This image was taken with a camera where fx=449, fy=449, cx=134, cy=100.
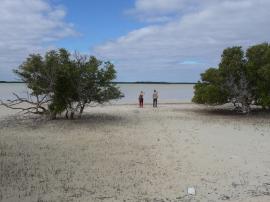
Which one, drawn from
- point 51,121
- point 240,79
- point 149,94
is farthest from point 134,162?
point 149,94

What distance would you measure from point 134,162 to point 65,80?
1254 centimetres

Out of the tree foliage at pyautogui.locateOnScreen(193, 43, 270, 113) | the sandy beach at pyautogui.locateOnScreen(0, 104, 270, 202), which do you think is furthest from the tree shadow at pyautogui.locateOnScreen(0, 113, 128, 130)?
the tree foliage at pyautogui.locateOnScreen(193, 43, 270, 113)

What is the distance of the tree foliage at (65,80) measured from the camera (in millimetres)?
23641

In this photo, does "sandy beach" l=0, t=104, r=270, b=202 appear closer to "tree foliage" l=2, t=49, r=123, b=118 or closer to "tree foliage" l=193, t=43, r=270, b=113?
"tree foliage" l=2, t=49, r=123, b=118

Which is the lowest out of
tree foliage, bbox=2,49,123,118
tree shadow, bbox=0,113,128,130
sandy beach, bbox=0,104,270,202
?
sandy beach, bbox=0,104,270,202

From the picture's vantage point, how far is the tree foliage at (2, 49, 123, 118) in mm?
23641

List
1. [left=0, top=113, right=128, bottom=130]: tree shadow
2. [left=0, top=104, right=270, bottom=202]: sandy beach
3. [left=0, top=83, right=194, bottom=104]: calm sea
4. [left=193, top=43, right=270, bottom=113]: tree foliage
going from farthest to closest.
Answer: [left=0, top=83, right=194, bottom=104]: calm sea → [left=193, top=43, right=270, bottom=113]: tree foliage → [left=0, top=113, right=128, bottom=130]: tree shadow → [left=0, top=104, right=270, bottom=202]: sandy beach

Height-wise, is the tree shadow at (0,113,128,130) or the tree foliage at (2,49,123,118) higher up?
the tree foliage at (2,49,123,118)

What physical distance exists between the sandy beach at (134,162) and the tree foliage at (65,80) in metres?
2.44

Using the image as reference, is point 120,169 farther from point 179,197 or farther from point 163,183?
point 179,197

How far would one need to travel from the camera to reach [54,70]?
23.4 meters

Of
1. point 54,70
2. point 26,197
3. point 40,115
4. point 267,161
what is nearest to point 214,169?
point 267,161

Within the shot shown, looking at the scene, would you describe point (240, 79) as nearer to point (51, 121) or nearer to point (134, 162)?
point (51, 121)

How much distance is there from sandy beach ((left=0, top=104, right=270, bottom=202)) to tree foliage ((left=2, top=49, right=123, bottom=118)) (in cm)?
244
